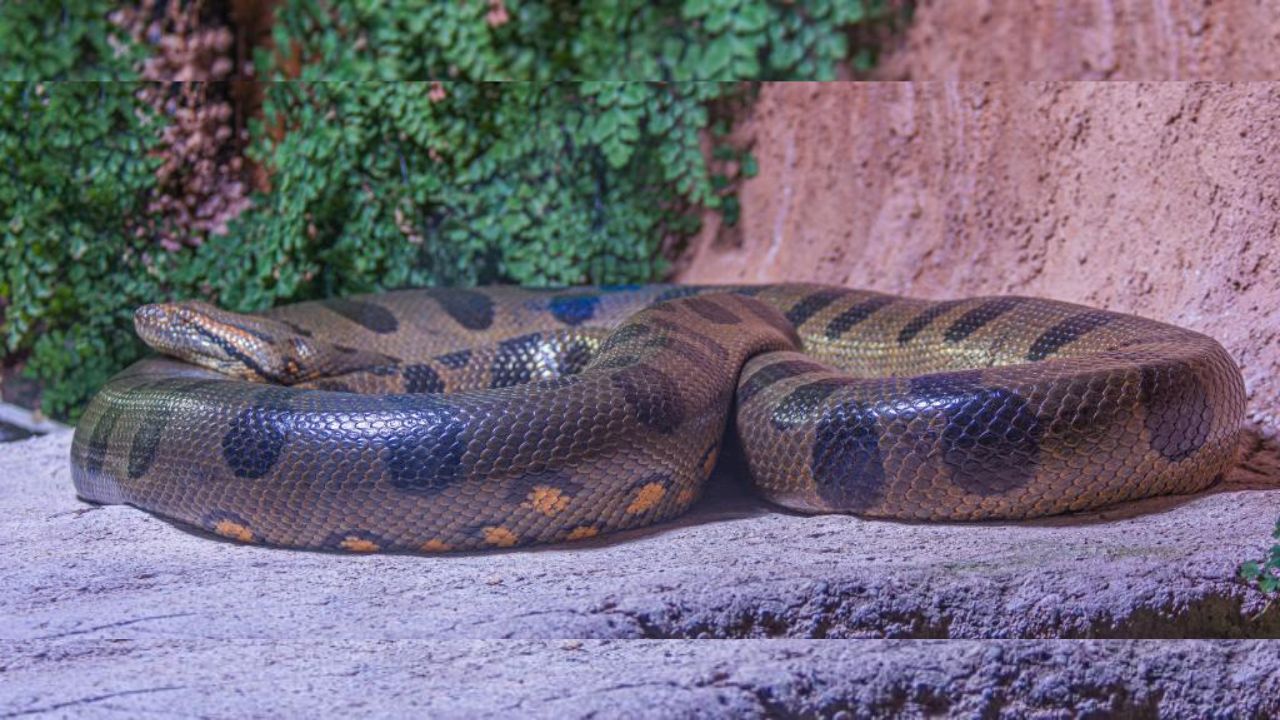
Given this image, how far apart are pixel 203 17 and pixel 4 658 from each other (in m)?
2.64

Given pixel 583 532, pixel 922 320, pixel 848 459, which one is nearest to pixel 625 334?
pixel 583 532

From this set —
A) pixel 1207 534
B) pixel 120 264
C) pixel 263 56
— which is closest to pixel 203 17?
pixel 263 56

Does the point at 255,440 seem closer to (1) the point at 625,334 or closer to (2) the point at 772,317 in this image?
(1) the point at 625,334

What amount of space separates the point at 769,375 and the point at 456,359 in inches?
65.9

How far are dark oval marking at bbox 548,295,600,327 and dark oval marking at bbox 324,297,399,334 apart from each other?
2.92 ft

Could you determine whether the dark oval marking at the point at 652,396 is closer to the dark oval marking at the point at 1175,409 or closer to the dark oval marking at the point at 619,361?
the dark oval marking at the point at 619,361

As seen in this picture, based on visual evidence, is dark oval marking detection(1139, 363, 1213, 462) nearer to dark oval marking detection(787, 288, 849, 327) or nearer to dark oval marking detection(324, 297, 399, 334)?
dark oval marking detection(787, 288, 849, 327)

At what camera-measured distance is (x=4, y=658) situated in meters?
2.49

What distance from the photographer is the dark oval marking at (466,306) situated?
5852mm

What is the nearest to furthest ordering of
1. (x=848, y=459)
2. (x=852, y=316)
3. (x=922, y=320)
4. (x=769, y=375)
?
1. (x=848, y=459)
2. (x=769, y=375)
3. (x=922, y=320)
4. (x=852, y=316)

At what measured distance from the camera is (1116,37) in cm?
258

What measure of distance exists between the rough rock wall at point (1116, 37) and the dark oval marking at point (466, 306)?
3.44m

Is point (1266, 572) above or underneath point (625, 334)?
underneath

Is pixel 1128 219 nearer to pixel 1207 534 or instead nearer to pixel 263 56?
pixel 1207 534
